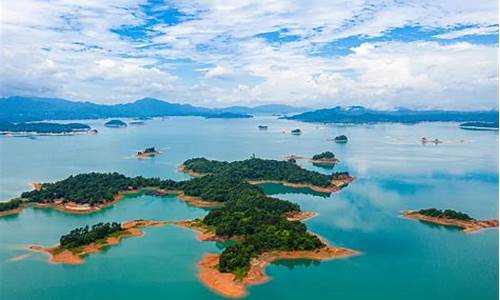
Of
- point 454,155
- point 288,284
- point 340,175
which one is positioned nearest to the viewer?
point 288,284

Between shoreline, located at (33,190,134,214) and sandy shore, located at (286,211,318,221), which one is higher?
shoreline, located at (33,190,134,214)

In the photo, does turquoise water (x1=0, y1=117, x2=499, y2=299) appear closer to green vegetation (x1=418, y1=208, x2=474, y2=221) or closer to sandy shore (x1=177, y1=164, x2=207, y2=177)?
sandy shore (x1=177, y1=164, x2=207, y2=177)

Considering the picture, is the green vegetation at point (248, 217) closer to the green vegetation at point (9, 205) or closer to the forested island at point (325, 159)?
the green vegetation at point (9, 205)

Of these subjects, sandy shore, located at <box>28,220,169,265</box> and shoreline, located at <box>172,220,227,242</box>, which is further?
shoreline, located at <box>172,220,227,242</box>

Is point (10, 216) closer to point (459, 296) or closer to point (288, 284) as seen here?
point (288, 284)

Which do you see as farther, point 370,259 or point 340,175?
point 340,175

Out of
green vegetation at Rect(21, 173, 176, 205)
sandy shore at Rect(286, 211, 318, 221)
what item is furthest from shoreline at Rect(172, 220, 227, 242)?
green vegetation at Rect(21, 173, 176, 205)

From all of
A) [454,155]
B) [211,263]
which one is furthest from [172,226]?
[454,155]
